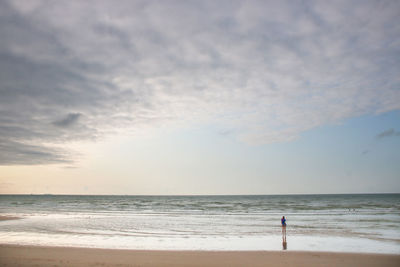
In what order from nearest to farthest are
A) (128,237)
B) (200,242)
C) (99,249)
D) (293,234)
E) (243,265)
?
(243,265) < (99,249) < (200,242) < (128,237) < (293,234)

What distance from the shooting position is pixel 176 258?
1452 centimetres

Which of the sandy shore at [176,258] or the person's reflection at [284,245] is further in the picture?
the person's reflection at [284,245]

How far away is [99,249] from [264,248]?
1006 cm

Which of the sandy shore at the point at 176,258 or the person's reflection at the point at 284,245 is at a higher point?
the sandy shore at the point at 176,258

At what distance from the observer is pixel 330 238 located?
70.2ft

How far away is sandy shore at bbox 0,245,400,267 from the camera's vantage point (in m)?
13.6

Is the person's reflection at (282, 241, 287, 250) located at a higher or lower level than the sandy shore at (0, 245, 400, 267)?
lower

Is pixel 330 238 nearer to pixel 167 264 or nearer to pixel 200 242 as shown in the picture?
pixel 200 242

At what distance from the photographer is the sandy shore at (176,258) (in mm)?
13609

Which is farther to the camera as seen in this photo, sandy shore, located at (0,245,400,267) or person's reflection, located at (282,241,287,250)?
person's reflection, located at (282,241,287,250)

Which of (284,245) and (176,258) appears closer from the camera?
(176,258)

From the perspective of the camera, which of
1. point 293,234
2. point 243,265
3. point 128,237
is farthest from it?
point 293,234

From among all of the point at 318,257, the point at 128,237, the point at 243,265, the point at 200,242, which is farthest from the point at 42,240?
the point at 318,257

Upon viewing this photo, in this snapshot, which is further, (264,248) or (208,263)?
(264,248)
